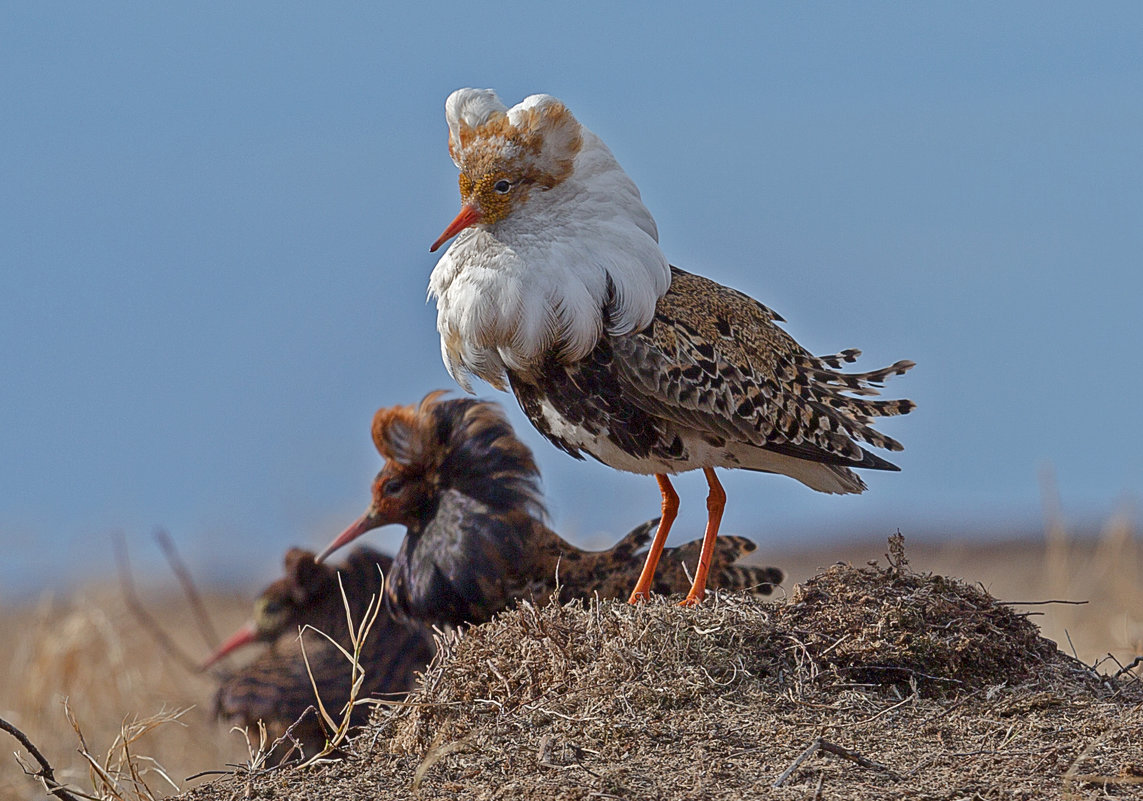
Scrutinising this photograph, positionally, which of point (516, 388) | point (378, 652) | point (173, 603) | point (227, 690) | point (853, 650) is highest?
point (516, 388)

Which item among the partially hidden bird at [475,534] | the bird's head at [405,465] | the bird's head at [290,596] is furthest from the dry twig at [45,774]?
the bird's head at [290,596]

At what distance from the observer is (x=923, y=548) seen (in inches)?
672

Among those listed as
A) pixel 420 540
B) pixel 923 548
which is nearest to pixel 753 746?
pixel 420 540

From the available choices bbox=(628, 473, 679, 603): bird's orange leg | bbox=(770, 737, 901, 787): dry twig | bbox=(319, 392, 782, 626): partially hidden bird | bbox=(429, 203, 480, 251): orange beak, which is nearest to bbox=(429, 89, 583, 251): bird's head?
bbox=(429, 203, 480, 251): orange beak

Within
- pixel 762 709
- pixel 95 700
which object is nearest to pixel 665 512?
pixel 762 709

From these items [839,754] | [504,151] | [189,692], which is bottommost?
[189,692]

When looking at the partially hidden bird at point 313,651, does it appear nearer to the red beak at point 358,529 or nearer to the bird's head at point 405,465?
the red beak at point 358,529

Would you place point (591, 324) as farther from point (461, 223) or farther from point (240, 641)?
point (240, 641)

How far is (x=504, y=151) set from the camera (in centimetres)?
464

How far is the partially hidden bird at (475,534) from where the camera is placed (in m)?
6.09

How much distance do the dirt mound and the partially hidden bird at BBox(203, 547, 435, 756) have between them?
2458 mm

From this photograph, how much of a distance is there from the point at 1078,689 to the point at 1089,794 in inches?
Result: 36.5

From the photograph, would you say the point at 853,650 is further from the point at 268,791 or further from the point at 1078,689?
the point at 268,791

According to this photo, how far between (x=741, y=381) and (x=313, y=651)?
3322 mm
